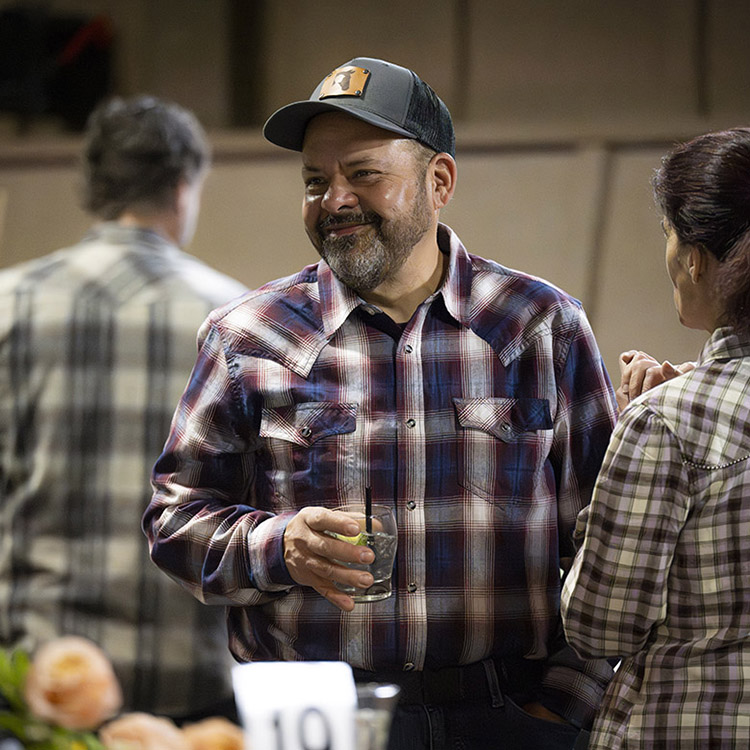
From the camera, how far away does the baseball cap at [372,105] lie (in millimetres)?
1728

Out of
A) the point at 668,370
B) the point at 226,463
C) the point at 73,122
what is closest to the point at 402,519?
the point at 226,463

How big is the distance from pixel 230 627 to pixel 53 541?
1.92 ft

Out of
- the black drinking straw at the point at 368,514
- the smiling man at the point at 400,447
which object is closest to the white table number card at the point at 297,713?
the black drinking straw at the point at 368,514

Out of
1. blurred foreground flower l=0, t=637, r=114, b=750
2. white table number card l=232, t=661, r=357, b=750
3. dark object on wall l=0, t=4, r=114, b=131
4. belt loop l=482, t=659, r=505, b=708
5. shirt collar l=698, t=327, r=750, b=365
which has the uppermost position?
dark object on wall l=0, t=4, r=114, b=131

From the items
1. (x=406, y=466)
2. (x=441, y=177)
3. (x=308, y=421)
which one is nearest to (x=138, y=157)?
(x=441, y=177)

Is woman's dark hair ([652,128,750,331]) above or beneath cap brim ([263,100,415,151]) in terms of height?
beneath

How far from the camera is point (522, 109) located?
3.36 m

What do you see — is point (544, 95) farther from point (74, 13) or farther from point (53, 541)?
point (53, 541)

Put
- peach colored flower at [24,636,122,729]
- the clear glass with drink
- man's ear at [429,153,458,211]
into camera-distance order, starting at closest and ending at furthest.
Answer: peach colored flower at [24,636,122,729] < the clear glass with drink < man's ear at [429,153,458,211]

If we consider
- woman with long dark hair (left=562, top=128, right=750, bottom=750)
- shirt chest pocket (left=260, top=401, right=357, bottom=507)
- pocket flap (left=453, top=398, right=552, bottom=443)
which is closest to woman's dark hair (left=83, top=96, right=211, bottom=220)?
shirt chest pocket (left=260, top=401, right=357, bottom=507)

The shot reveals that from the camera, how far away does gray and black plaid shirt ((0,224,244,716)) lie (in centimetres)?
218

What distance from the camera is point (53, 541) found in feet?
7.18

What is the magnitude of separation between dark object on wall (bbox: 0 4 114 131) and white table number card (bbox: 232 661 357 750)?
2.96m

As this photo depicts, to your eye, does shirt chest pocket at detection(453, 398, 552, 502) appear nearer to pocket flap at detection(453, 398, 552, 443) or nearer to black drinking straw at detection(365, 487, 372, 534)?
pocket flap at detection(453, 398, 552, 443)
